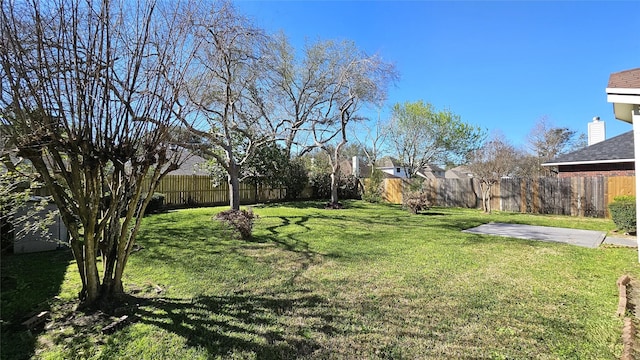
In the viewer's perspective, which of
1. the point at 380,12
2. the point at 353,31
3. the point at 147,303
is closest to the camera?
the point at 147,303

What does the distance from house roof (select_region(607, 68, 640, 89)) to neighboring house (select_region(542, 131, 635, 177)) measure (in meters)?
10.00

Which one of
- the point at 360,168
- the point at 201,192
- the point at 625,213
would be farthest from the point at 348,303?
the point at 360,168

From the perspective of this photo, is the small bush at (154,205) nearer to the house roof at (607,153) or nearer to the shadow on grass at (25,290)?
the shadow on grass at (25,290)

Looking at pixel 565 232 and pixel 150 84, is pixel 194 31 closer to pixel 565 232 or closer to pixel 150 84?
pixel 150 84

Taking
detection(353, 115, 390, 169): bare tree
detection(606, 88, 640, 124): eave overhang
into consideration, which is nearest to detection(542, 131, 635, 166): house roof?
detection(606, 88, 640, 124): eave overhang

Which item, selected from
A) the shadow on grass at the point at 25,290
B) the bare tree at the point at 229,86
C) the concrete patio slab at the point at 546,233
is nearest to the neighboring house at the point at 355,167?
the bare tree at the point at 229,86

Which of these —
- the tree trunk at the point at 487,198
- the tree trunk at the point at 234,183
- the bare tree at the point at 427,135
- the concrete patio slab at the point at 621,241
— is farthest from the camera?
the bare tree at the point at 427,135

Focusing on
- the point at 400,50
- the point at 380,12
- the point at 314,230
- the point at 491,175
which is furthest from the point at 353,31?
the point at 314,230

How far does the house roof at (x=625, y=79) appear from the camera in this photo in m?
5.10

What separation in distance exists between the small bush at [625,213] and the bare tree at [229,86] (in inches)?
411

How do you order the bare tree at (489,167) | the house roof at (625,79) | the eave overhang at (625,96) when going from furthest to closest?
1. the bare tree at (489,167)
2. the house roof at (625,79)
3. the eave overhang at (625,96)

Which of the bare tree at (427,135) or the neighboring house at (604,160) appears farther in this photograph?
the bare tree at (427,135)

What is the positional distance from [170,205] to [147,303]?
41.1ft

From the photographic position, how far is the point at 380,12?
9.81 meters
